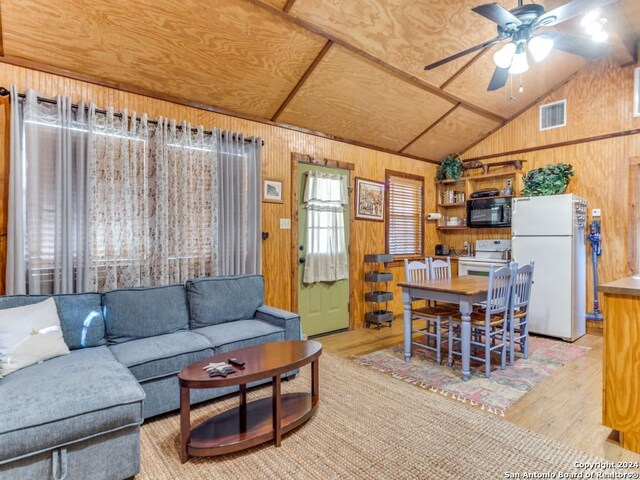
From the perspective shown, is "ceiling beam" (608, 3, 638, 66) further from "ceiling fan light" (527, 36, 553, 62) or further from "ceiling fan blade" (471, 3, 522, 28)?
"ceiling fan blade" (471, 3, 522, 28)

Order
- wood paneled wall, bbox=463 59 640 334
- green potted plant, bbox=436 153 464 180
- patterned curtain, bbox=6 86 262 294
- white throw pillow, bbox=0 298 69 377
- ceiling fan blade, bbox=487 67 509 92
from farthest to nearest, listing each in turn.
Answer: green potted plant, bbox=436 153 464 180 → wood paneled wall, bbox=463 59 640 334 → ceiling fan blade, bbox=487 67 509 92 → patterned curtain, bbox=6 86 262 294 → white throw pillow, bbox=0 298 69 377

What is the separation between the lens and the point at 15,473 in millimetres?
1482

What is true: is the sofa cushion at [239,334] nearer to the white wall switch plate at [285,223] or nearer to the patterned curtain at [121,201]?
the patterned curtain at [121,201]

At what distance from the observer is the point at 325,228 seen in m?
4.42

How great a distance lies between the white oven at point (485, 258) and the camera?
5031 millimetres

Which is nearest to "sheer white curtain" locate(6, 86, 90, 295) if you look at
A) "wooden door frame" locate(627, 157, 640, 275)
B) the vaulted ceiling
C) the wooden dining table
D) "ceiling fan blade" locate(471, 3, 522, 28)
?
the vaulted ceiling

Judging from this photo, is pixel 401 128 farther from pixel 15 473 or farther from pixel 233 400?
pixel 15 473

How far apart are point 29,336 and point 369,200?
393 cm

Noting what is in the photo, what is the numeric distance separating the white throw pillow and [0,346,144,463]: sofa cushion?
0.26 ft

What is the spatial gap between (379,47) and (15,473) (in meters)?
3.89

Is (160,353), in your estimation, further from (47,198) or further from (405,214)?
(405,214)

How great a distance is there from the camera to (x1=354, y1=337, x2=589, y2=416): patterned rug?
2.68m

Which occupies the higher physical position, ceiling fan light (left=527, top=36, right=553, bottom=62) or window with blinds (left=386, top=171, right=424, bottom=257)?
ceiling fan light (left=527, top=36, right=553, bottom=62)

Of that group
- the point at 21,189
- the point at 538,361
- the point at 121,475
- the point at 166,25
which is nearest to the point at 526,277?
the point at 538,361
